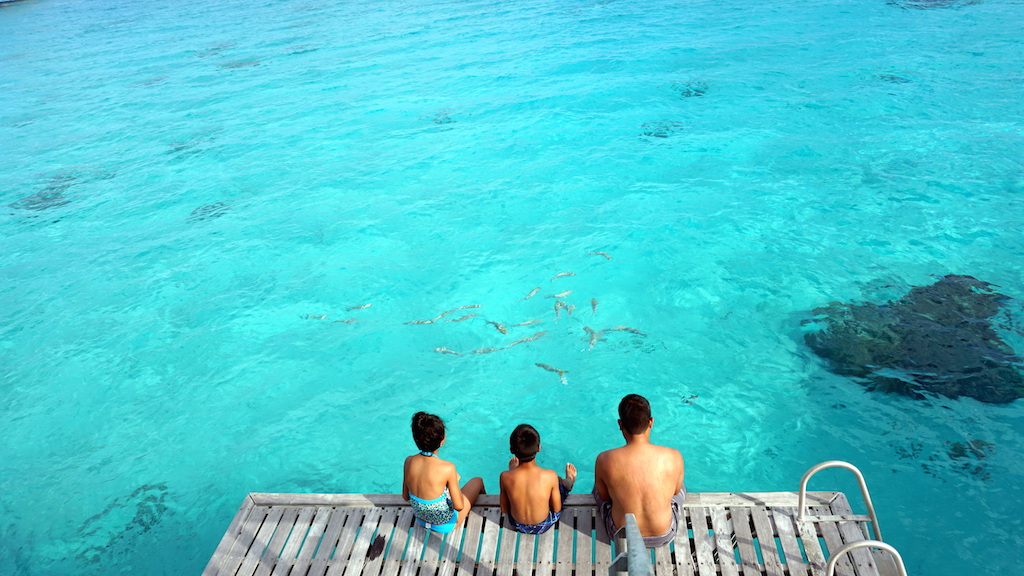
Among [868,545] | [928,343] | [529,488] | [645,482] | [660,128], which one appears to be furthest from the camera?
[660,128]

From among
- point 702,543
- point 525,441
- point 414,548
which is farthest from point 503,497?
point 702,543

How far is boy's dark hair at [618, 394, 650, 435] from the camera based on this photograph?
419 centimetres

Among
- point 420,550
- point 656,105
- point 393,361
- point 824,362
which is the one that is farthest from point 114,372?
point 656,105

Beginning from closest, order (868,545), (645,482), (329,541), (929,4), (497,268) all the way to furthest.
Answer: (868,545) → (645,482) → (329,541) → (497,268) → (929,4)

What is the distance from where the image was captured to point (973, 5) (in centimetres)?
2214

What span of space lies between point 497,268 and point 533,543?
652 cm

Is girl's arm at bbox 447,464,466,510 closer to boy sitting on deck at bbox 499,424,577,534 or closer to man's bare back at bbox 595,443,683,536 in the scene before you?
boy sitting on deck at bbox 499,424,577,534

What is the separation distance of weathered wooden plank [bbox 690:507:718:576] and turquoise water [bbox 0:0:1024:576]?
2.19m

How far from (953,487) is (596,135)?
11136mm

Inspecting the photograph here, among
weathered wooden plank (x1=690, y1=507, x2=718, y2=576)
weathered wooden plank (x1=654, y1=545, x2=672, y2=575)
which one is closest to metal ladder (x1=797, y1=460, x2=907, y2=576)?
weathered wooden plank (x1=690, y1=507, x2=718, y2=576)

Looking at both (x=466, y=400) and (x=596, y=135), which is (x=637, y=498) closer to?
(x=466, y=400)

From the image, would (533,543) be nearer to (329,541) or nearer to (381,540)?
(381,540)

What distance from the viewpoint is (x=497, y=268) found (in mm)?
10672

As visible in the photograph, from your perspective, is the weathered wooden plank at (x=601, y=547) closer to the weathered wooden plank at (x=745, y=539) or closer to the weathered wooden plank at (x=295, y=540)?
the weathered wooden plank at (x=745, y=539)
